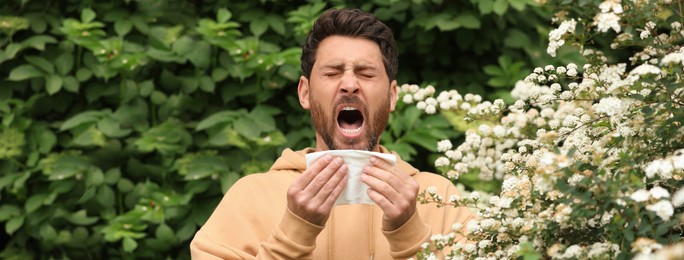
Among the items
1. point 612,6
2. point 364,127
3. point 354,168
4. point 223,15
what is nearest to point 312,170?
point 354,168

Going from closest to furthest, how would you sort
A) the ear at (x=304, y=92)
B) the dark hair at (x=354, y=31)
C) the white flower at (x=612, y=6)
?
the white flower at (x=612, y=6) → the dark hair at (x=354, y=31) → the ear at (x=304, y=92)

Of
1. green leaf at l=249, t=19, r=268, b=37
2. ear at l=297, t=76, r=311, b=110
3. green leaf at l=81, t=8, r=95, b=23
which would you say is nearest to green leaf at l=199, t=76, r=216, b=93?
green leaf at l=249, t=19, r=268, b=37

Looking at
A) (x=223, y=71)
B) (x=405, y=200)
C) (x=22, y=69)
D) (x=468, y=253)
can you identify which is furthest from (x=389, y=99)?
(x=22, y=69)

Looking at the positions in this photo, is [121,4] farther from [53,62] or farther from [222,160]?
[222,160]

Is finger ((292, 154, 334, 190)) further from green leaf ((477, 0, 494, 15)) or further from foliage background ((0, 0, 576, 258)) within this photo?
green leaf ((477, 0, 494, 15))

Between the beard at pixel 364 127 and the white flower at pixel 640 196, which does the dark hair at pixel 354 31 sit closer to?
the beard at pixel 364 127

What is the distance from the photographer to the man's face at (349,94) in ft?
10.8

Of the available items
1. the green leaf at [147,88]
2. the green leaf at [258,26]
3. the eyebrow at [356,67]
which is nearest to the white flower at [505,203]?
the eyebrow at [356,67]

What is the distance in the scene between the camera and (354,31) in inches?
137

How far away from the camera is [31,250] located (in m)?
5.59

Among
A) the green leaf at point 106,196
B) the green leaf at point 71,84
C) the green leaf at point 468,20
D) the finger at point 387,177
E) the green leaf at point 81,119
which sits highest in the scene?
the green leaf at point 468,20

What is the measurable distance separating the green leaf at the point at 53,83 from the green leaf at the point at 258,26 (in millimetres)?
1119

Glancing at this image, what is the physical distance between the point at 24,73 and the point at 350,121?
9.03ft

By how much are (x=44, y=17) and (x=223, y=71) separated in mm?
1145
